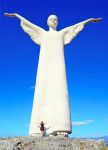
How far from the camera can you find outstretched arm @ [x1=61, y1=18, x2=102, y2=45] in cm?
2044

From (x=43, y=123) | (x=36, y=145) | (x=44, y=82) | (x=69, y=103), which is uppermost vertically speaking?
(x=44, y=82)

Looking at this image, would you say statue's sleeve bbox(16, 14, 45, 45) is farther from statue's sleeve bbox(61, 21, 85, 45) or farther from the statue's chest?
statue's sleeve bbox(61, 21, 85, 45)

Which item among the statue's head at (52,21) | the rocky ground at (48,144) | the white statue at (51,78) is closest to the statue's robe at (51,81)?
the white statue at (51,78)

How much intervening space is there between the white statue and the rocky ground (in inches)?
151

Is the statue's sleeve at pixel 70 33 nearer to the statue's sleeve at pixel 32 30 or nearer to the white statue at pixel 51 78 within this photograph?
the white statue at pixel 51 78

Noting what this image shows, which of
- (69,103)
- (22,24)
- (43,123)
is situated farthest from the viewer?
(22,24)

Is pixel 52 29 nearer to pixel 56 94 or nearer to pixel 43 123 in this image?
pixel 56 94

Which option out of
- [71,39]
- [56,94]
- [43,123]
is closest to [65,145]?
[43,123]

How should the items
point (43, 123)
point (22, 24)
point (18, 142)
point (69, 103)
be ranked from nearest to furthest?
point (18, 142) < point (43, 123) < point (69, 103) < point (22, 24)

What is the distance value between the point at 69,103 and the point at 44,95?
158 centimetres

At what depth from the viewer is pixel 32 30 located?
20.5 metres

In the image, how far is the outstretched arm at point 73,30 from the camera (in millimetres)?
20438

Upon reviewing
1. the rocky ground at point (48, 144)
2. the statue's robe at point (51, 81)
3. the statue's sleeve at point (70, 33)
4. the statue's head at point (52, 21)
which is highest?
the statue's head at point (52, 21)

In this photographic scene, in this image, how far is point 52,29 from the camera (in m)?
20.5
